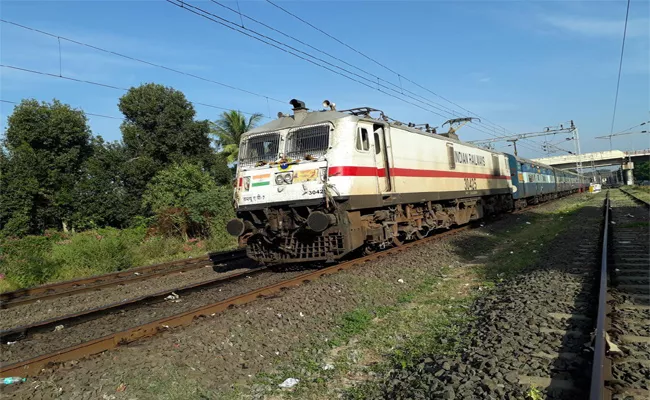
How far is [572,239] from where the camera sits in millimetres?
11617

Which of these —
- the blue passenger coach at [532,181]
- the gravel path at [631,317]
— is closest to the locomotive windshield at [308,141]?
the gravel path at [631,317]

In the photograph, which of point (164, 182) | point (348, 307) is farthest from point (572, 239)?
point (164, 182)

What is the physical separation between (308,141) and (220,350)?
5.39 meters

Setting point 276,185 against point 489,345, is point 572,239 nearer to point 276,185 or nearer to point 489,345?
point 276,185

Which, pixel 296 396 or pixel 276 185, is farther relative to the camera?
pixel 276 185

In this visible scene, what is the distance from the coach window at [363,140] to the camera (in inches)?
362

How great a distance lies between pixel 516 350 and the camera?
419cm

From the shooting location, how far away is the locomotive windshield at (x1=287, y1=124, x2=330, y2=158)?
355 inches

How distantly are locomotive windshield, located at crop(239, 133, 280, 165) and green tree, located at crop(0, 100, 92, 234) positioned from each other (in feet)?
69.4

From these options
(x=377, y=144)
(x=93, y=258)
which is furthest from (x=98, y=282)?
(x=377, y=144)

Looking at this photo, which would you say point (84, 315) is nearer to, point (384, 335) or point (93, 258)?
point (384, 335)

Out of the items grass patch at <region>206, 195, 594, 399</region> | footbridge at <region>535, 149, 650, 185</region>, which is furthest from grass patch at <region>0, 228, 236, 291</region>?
footbridge at <region>535, 149, 650, 185</region>

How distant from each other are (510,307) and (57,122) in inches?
1209

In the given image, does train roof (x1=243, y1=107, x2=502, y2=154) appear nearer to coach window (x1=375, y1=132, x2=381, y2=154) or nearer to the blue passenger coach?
coach window (x1=375, y1=132, x2=381, y2=154)
